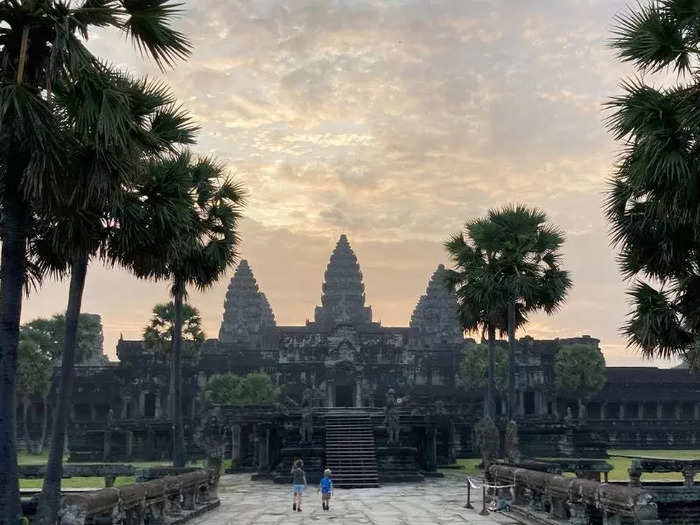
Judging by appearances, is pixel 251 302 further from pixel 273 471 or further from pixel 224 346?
pixel 273 471

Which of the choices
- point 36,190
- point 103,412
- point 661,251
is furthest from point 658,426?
point 36,190

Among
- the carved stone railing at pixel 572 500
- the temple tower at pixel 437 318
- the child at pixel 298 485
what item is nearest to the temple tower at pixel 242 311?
the temple tower at pixel 437 318

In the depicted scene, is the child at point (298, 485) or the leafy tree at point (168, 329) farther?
the leafy tree at point (168, 329)

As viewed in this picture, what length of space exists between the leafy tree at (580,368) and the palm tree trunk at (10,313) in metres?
60.9

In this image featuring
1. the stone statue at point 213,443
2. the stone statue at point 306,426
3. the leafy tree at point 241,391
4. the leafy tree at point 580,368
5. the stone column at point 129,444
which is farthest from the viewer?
the leafy tree at point 580,368

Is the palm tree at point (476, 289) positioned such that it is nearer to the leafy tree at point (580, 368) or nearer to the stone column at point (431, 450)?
the stone column at point (431, 450)

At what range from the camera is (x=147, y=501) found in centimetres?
1753

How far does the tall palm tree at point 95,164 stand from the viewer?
13.1m

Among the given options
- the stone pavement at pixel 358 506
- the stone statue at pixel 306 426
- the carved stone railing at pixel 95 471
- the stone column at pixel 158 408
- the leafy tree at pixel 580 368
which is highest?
the leafy tree at pixel 580 368

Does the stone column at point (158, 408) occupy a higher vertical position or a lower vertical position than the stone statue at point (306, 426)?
higher

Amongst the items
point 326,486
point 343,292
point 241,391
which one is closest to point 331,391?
point 241,391

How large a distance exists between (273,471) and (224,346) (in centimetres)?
5361

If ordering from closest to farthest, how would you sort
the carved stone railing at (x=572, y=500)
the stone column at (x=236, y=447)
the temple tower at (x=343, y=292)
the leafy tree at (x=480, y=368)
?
the carved stone railing at (x=572, y=500) < the stone column at (x=236, y=447) < the leafy tree at (x=480, y=368) < the temple tower at (x=343, y=292)

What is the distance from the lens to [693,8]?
1479 cm
